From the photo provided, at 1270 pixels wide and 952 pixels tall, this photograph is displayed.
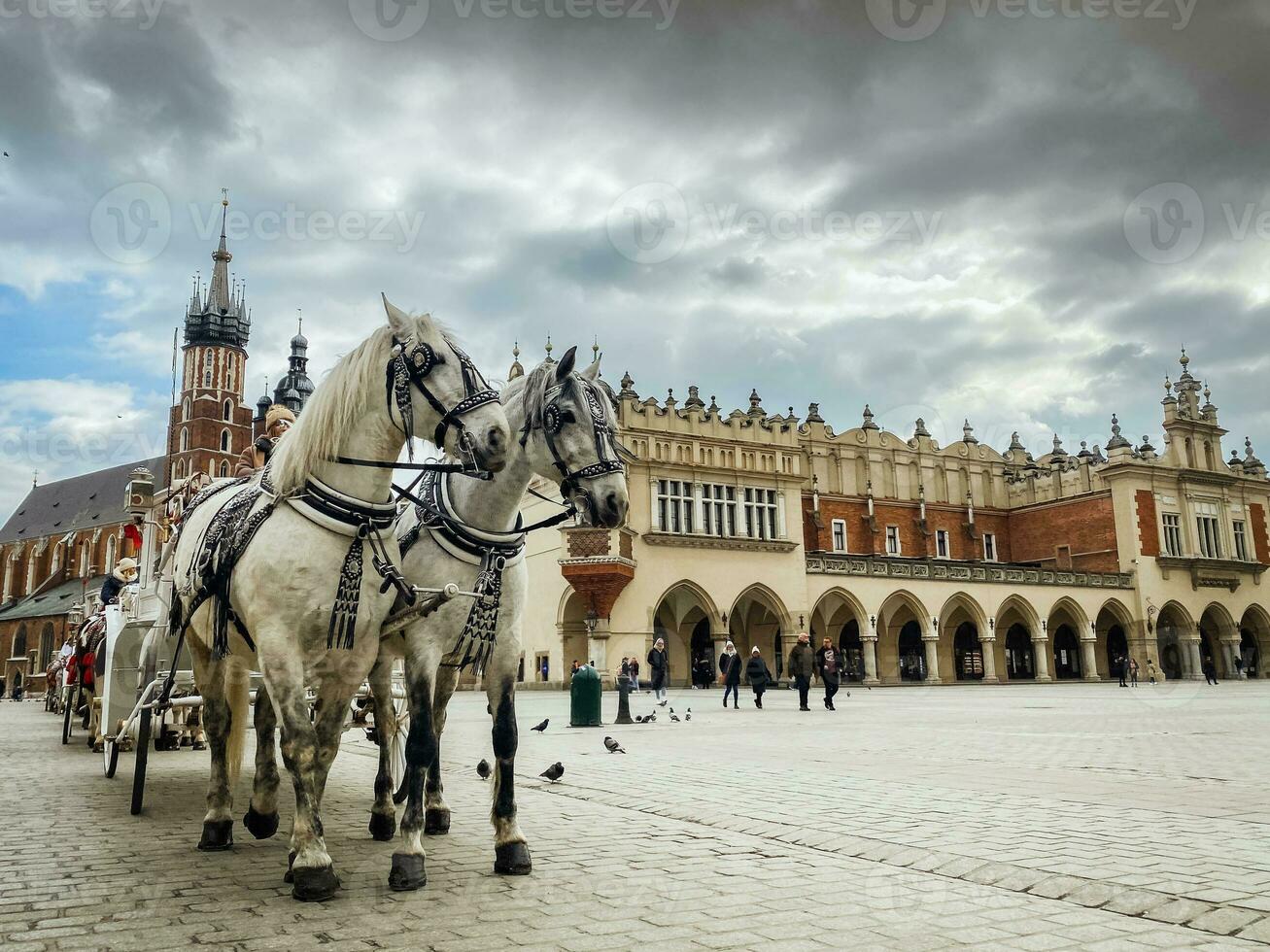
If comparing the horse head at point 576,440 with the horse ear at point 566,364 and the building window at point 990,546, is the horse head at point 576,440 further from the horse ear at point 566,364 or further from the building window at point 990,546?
the building window at point 990,546

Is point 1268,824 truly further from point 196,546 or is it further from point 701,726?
point 701,726

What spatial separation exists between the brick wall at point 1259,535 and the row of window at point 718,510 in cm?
2702

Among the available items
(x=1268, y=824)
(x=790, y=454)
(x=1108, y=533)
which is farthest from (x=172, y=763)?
(x=1108, y=533)

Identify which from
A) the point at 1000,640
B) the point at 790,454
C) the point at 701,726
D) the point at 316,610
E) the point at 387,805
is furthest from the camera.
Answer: the point at 1000,640

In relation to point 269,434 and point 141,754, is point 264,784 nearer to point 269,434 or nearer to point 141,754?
point 141,754

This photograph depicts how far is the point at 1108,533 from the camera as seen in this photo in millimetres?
43094

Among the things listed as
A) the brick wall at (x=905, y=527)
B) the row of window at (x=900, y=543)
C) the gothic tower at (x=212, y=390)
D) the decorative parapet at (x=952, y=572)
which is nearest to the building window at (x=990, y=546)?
the row of window at (x=900, y=543)

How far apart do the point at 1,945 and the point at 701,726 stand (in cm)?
1187

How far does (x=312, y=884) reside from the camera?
3568 mm

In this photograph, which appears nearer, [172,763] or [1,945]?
[1,945]

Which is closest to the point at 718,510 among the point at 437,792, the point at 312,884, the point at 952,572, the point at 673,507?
the point at 673,507

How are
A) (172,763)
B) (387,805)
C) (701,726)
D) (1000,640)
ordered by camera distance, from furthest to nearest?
1. (1000,640)
2. (701,726)
3. (172,763)
4. (387,805)

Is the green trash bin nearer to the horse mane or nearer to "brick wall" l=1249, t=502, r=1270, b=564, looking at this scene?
the horse mane

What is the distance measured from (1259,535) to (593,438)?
5234 centimetres
